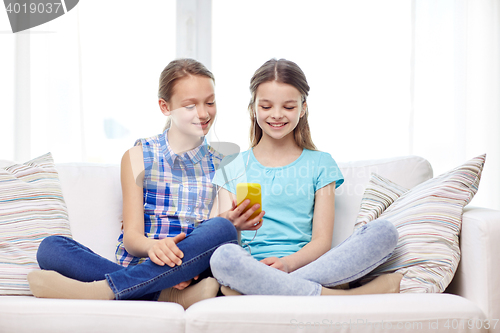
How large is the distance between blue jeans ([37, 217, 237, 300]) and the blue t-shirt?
0.29 metres

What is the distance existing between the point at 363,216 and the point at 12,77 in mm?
2027

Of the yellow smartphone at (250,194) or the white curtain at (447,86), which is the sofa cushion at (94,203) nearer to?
the yellow smartphone at (250,194)

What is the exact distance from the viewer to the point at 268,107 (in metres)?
1.51

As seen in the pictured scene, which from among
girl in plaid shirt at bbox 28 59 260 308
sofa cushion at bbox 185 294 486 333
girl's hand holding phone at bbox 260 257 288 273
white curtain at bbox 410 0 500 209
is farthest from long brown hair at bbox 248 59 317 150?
white curtain at bbox 410 0 500 209

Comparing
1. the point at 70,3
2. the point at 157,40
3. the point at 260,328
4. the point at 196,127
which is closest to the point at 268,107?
the point at 196,127

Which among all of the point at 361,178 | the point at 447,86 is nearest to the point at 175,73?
the point at 361,178

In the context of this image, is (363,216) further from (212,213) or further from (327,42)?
(327,42)

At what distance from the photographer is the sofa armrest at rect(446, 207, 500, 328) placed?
3.47 feet

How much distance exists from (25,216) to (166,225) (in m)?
0.44

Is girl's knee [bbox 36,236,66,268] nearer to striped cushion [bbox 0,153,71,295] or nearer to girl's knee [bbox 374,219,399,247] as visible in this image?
striped cushion [bbox 0,153,71,295]

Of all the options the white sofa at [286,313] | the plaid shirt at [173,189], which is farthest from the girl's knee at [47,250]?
the plaid shirt at [173,189]

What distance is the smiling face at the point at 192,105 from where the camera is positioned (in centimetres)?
142

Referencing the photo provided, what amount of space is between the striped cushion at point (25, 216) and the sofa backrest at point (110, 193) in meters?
0.08

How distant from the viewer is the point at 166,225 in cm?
137
